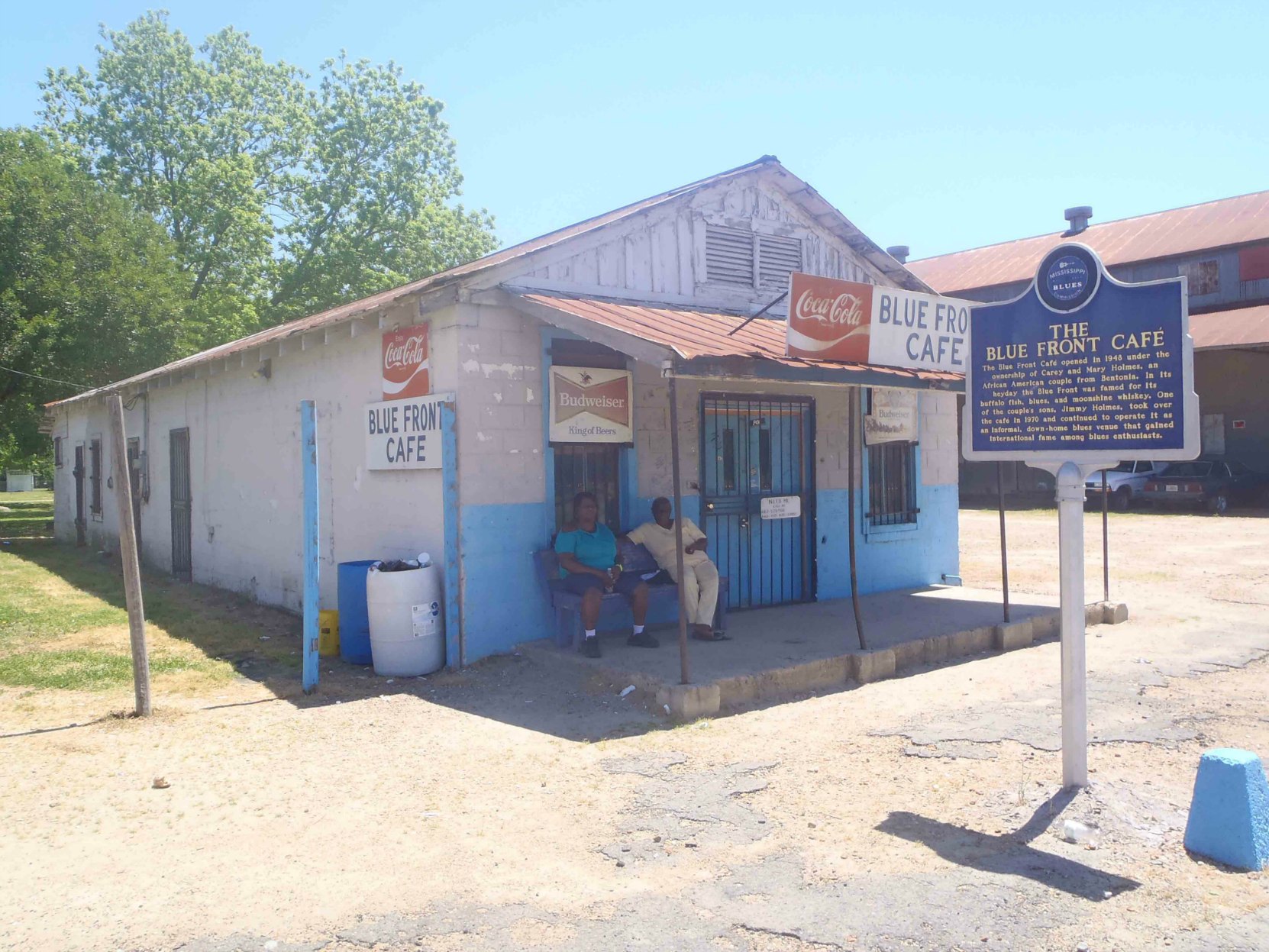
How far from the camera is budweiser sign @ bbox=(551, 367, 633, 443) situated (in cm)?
863

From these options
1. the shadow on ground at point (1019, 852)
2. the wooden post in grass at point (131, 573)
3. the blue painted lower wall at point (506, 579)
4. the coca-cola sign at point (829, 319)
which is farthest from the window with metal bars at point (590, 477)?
the shadow on ground at point (1019, 852)

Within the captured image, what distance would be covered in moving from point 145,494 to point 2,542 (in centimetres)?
729

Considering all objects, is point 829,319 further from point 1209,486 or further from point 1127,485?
point 1127,485

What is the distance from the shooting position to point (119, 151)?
33.9 m

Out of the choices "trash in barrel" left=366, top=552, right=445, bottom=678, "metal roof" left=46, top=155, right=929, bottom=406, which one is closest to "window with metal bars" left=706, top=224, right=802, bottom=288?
"metal roof" left=46, top=155, right=929, bottom=406

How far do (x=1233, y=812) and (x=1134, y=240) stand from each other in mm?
30373

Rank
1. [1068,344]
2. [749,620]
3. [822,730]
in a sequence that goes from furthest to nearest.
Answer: [749,620]
[822,730]
[1068,344]

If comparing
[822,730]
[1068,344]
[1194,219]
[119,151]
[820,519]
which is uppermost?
[119,151]

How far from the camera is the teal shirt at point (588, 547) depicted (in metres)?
8.17

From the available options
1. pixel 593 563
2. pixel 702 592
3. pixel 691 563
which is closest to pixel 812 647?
pixel 702 592

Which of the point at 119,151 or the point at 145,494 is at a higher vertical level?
the point at 119,151

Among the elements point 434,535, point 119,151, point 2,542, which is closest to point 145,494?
point 2,542

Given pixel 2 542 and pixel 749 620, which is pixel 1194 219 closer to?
pixel 749 620

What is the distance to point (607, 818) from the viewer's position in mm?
5059
